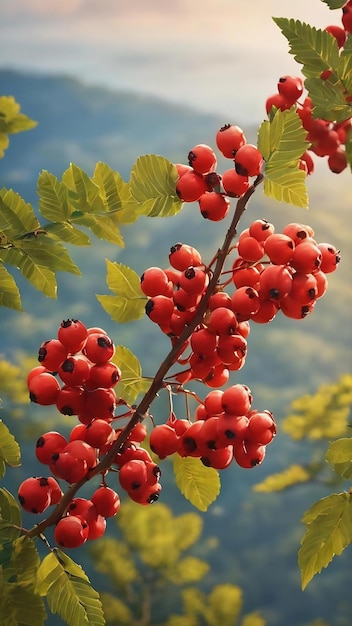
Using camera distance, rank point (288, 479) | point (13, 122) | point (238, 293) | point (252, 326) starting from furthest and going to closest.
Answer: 1. point (252, 326)
2. point (288, 479)
3. point (13, 122)
4. point (238, 293)

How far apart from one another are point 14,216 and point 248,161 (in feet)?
0.42

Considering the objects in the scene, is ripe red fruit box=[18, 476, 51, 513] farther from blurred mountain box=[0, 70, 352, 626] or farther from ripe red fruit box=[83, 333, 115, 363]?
blurred mountain box=[0, 70, 352, 626]

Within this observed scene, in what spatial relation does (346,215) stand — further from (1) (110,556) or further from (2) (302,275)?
(2) (302,275)

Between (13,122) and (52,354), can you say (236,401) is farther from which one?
(13,122)

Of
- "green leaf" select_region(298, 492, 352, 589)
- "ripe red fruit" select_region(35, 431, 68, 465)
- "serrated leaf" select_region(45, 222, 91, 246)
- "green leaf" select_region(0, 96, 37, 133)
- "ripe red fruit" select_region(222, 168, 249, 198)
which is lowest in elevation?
"ripe red fruit" select_region(35, 431, 68, 465)

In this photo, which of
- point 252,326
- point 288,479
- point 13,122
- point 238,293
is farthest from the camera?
point 252,326

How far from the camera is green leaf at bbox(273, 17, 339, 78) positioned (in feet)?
1.28

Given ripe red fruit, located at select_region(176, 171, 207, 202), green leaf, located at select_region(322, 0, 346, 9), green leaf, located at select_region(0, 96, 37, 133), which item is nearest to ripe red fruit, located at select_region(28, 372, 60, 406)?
ripe red fruit, located at select_region(176, 171, 207, 202)

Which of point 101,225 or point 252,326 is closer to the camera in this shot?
point 101,225

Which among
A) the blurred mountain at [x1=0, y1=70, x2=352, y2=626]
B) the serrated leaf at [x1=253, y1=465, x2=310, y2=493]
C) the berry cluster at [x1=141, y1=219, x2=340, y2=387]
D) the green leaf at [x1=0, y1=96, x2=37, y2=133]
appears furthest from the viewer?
the blurred mountain at [x1=0, y1=70, x2=352, y2=626]

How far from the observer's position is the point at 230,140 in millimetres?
408

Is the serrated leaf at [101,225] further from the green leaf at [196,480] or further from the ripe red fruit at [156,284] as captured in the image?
the green leaf at [196,480]

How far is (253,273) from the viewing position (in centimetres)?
39

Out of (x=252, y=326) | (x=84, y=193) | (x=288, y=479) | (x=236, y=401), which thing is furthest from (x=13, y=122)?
(x=252, y=326)
